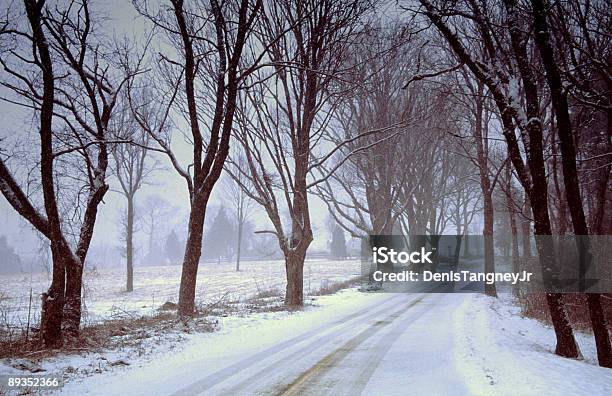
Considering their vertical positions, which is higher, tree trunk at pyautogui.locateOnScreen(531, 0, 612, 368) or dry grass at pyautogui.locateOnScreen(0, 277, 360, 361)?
tree trunk at pyautogui.locateOnScreen(531, 0, 612, 368)

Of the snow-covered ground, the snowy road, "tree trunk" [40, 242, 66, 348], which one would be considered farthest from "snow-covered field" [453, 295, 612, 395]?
"tree trunk" [40, 242, 66, 348]

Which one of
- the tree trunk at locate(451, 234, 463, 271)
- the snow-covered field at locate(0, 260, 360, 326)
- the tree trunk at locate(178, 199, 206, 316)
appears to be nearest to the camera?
the tree trunk at locate(178, 199, 206, 316)

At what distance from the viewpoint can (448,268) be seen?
109 ft

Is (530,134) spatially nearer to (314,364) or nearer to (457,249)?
(314,364)

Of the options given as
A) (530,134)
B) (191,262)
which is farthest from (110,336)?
(530,134)

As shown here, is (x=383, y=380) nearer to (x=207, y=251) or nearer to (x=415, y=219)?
(x=415, y=219)

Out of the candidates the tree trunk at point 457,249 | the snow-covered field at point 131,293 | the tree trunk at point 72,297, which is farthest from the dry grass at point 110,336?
the tree trunk at point 457,249

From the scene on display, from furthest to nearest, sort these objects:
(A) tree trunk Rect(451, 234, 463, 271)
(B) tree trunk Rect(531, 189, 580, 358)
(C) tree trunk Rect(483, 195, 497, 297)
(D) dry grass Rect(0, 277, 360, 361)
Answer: (A) tree trunk Rect(451, 234, 463, 271) → (C) tree trunk Rect(483, 195, 497, 297) → (B) tree trunk Rect(531, 189, 580, 358) → (D) dry grass Rect(0, 277, 360, 361)

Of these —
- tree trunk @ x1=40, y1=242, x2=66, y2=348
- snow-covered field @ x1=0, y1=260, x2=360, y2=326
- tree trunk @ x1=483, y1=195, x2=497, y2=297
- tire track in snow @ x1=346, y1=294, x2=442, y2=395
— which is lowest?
snow-covered field @ x1=0, y1=260, x2=360, y2=326

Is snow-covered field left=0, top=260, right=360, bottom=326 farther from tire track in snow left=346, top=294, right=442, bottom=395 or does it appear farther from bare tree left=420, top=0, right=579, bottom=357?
bare tree left=420, top=0, right=579, bottom=357

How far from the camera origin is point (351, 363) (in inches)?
243

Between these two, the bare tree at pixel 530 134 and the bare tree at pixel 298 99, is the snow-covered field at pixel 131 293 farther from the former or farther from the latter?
the bare tree at pixel 530 134

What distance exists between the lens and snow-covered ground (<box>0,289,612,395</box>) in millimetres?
4941

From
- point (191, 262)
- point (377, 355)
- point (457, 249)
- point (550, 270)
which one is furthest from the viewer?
point (457, 249)
